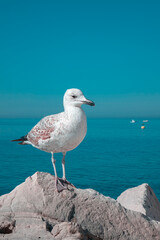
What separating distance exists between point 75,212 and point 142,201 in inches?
142

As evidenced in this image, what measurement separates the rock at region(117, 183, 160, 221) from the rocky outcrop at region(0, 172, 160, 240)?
2184mm

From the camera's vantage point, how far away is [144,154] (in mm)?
30375

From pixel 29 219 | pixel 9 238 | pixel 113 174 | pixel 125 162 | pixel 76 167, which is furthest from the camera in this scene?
pixel 125 162

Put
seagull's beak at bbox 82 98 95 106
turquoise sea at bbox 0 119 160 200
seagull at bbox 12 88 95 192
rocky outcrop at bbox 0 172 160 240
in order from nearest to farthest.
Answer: seagull's beak at bbox 82 98 95 106 → seagull at bbox 12 88 95 192 → rocky outcrop at bbox 0 172 160 240 → turquoise sea at bbox 0 119 160 200

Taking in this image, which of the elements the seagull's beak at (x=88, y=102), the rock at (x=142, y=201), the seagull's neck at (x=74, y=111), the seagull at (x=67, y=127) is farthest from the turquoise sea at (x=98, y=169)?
the seagull's beak at (x=88, y=102)

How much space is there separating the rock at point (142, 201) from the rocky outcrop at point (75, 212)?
2.18m

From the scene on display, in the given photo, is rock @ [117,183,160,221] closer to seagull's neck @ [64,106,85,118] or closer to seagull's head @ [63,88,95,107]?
seagull's neck @ [64,106,85,118]

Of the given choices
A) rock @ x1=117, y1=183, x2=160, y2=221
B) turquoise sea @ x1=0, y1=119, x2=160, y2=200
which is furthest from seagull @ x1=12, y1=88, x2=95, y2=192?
turquoise sea @ x1=0, y1=119, x2=160, y2=200

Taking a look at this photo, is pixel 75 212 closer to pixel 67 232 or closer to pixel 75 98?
pixel 67 232

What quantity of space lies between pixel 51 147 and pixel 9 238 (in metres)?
1.97

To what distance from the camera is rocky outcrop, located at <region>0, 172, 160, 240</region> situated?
612cm

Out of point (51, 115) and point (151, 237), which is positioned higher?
point (51, 115)

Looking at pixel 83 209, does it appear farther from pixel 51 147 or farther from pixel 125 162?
pixel 125 162

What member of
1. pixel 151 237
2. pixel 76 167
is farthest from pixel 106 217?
pixel 76 167
